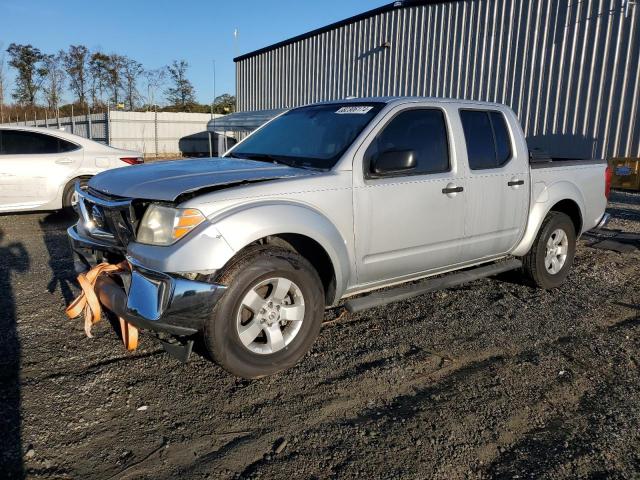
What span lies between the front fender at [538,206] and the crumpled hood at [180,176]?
2.50 metres

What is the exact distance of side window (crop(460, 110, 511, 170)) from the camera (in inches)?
182

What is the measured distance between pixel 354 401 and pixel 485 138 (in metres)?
2.82

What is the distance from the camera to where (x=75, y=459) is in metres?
2.55

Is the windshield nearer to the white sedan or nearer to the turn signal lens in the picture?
the turn signal lens

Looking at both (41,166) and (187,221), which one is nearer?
(187,221)

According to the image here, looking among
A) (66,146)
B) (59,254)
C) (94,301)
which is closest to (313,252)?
(94,301)

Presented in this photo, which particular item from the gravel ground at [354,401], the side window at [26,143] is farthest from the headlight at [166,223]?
the side window at [26,143]

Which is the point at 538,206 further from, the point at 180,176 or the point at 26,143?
the point at 26,143

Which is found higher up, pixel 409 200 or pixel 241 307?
pixel 409 200

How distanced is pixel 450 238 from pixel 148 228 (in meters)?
2.41

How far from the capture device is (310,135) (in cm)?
434

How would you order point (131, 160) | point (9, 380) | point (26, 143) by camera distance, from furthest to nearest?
point (131, 160) < point (26, 143) < point (9, 380)

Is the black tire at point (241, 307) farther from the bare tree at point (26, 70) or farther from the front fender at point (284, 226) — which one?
the bare tree at point (26, 70)

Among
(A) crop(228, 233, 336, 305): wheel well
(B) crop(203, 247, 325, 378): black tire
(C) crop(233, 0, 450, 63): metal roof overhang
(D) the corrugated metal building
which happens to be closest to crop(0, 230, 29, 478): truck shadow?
(B) crop(203, 247, 325, 378): black tire
